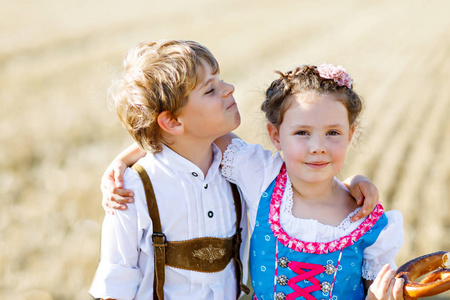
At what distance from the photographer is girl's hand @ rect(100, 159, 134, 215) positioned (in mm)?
Answer: 2221

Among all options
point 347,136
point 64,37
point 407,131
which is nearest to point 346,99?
point 347,136

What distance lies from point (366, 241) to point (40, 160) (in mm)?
4059

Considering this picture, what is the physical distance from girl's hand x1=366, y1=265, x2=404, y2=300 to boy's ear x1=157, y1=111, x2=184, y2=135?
934 mm

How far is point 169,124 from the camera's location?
2.33 meters

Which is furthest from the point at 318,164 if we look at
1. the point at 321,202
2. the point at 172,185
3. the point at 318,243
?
the point at 172,185

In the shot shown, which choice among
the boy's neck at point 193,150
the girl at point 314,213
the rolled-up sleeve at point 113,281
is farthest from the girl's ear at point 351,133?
the rolled-up sleeve at point 113,281

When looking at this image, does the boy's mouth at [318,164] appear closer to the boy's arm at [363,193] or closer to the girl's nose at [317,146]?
the girl's nose at [317,146]

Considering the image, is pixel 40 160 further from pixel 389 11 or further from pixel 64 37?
pixel 389 11

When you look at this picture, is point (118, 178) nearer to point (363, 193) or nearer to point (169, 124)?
point (169, 124)

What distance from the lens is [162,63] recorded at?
2.27 meters

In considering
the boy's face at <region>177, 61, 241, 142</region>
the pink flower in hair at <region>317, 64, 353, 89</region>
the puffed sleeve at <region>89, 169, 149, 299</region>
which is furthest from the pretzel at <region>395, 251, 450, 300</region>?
the puffed sleeve at <region>89, 169, 149, 299</region>

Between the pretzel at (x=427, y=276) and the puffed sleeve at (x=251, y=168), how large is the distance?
697mm

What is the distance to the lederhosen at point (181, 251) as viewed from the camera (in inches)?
89.0

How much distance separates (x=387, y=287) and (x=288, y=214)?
529 millimetres
